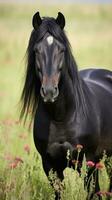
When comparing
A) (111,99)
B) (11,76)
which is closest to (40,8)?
(11,76)

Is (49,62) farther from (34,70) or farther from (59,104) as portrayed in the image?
(59,104)

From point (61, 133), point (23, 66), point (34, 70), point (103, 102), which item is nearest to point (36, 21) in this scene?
point (34, 70)

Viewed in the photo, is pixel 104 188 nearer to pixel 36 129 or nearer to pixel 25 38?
pixel 36 129

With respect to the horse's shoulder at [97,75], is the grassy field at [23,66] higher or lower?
lower

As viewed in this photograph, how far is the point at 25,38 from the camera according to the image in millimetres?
28469

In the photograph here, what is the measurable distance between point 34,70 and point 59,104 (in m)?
0.39

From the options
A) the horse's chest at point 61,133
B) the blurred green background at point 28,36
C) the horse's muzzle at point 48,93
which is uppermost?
the horse's muzzle at point 48,93

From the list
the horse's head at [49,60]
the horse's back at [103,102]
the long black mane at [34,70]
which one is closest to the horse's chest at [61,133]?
the long black mane at [34,70]

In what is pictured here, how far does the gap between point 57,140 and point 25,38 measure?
22.9m

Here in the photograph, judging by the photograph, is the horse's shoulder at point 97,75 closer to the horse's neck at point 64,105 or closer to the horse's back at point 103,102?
the horse's back at point 103,102

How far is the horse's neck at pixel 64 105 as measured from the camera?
5895mm

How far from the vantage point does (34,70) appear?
586 cm

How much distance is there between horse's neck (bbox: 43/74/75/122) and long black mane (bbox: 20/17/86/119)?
6 cm

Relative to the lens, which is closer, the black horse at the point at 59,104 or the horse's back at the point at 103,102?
the black horse at the point at 59,104
